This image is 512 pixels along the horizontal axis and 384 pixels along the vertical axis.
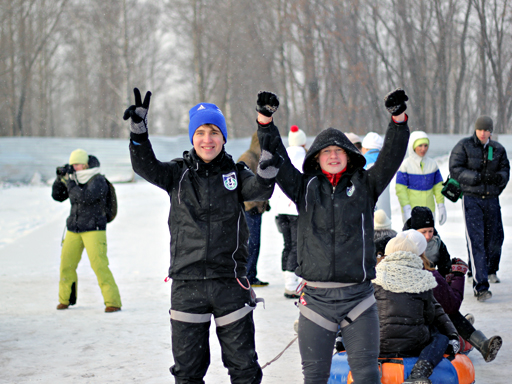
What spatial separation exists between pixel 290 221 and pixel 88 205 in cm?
210

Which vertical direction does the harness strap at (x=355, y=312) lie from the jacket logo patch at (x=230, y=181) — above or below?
below

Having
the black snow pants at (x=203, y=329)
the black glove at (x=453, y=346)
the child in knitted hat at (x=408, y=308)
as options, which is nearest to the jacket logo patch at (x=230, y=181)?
the black snow pants at (x=203, y=329)

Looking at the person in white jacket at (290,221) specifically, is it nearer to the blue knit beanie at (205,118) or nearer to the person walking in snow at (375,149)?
the person walking in snow at (375,149)

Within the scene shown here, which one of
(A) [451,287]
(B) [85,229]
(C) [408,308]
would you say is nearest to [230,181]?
(C) [408,308]

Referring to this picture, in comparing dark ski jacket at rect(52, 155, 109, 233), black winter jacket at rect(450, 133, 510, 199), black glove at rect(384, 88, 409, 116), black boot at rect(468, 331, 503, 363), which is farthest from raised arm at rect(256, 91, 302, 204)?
black winter jacket at rect(450, 133, 510, 199)

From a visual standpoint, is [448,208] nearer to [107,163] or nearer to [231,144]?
[231,144]

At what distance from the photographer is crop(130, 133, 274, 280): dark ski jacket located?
2.95 metres

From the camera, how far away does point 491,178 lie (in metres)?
6.23

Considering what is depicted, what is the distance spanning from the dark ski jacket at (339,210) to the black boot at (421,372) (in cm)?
82

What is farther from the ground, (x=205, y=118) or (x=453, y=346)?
(x=205, y=118)

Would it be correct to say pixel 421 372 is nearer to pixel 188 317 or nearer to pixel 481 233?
pixel 188 317

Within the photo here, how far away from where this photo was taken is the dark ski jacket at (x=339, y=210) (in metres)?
2.93

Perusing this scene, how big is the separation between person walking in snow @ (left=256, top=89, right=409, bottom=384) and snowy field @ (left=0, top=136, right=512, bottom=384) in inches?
42.0

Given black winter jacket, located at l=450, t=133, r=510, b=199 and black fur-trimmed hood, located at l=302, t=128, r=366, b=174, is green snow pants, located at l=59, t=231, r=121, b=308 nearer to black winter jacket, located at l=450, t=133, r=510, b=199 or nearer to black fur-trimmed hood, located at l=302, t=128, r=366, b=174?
black fur-trimmed hood, located at l=302, t=128, r=366, b=174
